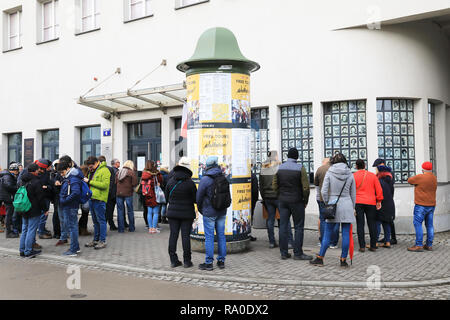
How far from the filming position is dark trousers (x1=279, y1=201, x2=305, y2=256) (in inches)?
304

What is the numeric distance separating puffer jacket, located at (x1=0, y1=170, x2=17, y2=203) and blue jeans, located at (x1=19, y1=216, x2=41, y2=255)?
242 cm

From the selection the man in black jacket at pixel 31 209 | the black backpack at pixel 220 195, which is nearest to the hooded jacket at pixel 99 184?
the man in black jacket at pixel 31 209

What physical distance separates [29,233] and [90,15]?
10.4m

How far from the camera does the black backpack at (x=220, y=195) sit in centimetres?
691

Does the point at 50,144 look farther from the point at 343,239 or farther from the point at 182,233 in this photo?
the point at 343,239

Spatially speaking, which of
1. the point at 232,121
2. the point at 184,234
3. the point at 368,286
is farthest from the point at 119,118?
the point at 368,286

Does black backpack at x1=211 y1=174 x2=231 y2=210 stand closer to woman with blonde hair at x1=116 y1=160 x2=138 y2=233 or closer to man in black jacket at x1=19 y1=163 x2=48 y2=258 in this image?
man in black jacket at x1=19 y1=163 x2=48 y2=258

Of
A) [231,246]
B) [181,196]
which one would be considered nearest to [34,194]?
[181,196]

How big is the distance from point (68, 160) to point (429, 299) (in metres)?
6.37

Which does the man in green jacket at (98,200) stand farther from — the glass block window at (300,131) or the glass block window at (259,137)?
the glass block window at (300,131)

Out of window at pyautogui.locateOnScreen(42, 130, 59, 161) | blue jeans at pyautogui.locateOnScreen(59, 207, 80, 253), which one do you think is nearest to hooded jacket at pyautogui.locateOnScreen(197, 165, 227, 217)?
blue jeans at pyautogui.locateOnScreen(59, 207, 80, 253)

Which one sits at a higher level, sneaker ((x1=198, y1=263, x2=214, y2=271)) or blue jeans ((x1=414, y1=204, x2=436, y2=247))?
blue jeans ((x1=414, y1=204, x2=436, y2=247))

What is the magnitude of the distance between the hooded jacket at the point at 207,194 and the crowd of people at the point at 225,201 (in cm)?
2

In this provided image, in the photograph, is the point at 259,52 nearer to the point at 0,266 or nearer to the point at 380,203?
the point at 380,203
